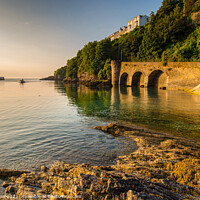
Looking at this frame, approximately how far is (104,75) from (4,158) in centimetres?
5729

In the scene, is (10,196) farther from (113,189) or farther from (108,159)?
(108,159)

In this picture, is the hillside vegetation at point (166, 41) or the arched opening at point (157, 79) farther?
the arched opening at point (157, 79)

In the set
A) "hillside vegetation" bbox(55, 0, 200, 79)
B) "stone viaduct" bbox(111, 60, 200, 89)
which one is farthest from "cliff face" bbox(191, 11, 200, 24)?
"stone viaduct" bbox(111, 60, 200, 89)

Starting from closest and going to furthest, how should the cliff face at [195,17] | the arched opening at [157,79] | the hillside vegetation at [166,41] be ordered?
the hillside vegetation at [166,41] < the arched opening at [157,79] < the cliff face at [195,17]

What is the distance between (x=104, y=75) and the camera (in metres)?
61.8

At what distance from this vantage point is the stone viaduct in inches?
1252

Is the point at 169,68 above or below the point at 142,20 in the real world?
below

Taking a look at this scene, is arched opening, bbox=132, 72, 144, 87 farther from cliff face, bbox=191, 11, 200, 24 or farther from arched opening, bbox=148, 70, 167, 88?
cliff face, bbox=191, 11, 200, 24

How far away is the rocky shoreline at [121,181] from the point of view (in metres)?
3.40

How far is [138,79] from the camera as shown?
5078 cm

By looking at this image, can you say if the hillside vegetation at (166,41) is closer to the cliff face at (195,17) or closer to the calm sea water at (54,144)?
the cliff face at (195,17)

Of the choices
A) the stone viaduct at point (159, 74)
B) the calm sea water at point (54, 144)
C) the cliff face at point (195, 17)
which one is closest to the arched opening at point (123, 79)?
the stone viaduct at point (159, 74)

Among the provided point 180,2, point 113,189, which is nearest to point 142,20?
point 180,2

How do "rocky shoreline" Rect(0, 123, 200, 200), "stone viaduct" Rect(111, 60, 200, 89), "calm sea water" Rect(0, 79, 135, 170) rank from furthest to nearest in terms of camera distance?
1. "stone viaduct" Rect(111, 60, 200, 89)
2. "calm sea water" Rect(0, 79, 135, 170)
3. "rocky shoreline" Rect(0, 123, 200, 200)
